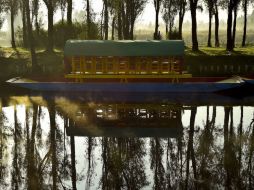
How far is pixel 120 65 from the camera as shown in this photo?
36469 mm

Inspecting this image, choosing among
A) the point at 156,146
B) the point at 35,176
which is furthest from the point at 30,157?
the point at 156,146

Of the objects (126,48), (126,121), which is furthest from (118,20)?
(126,121)

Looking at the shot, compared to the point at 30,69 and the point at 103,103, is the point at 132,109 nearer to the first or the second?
the point at 103,103

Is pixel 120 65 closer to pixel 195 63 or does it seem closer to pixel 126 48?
pixel 126 48

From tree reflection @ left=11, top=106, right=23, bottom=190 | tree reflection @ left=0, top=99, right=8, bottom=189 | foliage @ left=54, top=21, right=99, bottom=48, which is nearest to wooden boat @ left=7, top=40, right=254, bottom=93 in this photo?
tree reflection @ left=0, top=99, right=8, bottom=189

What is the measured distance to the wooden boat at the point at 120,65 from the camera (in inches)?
1361

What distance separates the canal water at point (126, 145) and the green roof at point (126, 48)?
24.7 ft

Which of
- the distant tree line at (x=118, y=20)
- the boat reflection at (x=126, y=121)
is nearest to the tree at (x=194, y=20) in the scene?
the distant tree line at (x=118, y=20)

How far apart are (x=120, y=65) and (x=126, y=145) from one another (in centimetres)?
1860

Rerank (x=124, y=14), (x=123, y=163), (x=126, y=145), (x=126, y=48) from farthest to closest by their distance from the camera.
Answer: (x=124, y=14), (x=126, y=48), (x=126, y=145), (x=123, y=163)

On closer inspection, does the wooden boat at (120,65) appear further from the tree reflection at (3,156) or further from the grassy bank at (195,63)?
the tree reflection at (3,156)

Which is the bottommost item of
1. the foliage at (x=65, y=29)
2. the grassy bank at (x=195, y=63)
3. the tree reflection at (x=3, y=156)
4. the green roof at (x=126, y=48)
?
the tree reflection at (x=3, y=156)

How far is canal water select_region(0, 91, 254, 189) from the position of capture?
14.4 m

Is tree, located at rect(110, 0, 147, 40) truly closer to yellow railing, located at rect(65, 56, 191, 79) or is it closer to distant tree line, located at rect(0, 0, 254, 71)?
distant tree line, located at rect(0, 0, 254, 71)
